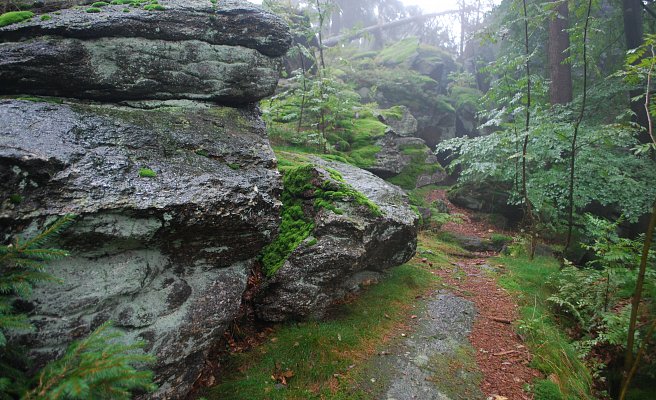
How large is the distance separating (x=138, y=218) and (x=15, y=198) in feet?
3.85

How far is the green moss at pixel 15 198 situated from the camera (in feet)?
11.5

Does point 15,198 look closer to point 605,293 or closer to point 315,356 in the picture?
point 315,356

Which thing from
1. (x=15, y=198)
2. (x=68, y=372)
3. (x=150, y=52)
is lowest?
(x=68, y=372)

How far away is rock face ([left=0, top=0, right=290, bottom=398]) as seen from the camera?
3746 millimetres

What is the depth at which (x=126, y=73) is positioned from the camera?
562cm

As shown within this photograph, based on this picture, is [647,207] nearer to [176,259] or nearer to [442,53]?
[176,259]

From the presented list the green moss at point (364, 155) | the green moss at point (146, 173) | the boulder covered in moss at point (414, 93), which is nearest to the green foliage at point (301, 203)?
the green moss at point (146, 173)

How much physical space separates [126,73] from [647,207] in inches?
506

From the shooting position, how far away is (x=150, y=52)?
577 cm

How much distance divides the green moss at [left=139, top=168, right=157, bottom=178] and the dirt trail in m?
4.35

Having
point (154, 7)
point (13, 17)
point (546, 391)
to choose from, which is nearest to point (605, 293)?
point (546, 391)

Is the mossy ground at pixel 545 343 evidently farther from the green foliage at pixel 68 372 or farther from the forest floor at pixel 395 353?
the green foliage at pixel 68 372

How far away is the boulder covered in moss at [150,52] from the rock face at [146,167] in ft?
0.06

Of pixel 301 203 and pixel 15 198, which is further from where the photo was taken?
pixel 301 203
